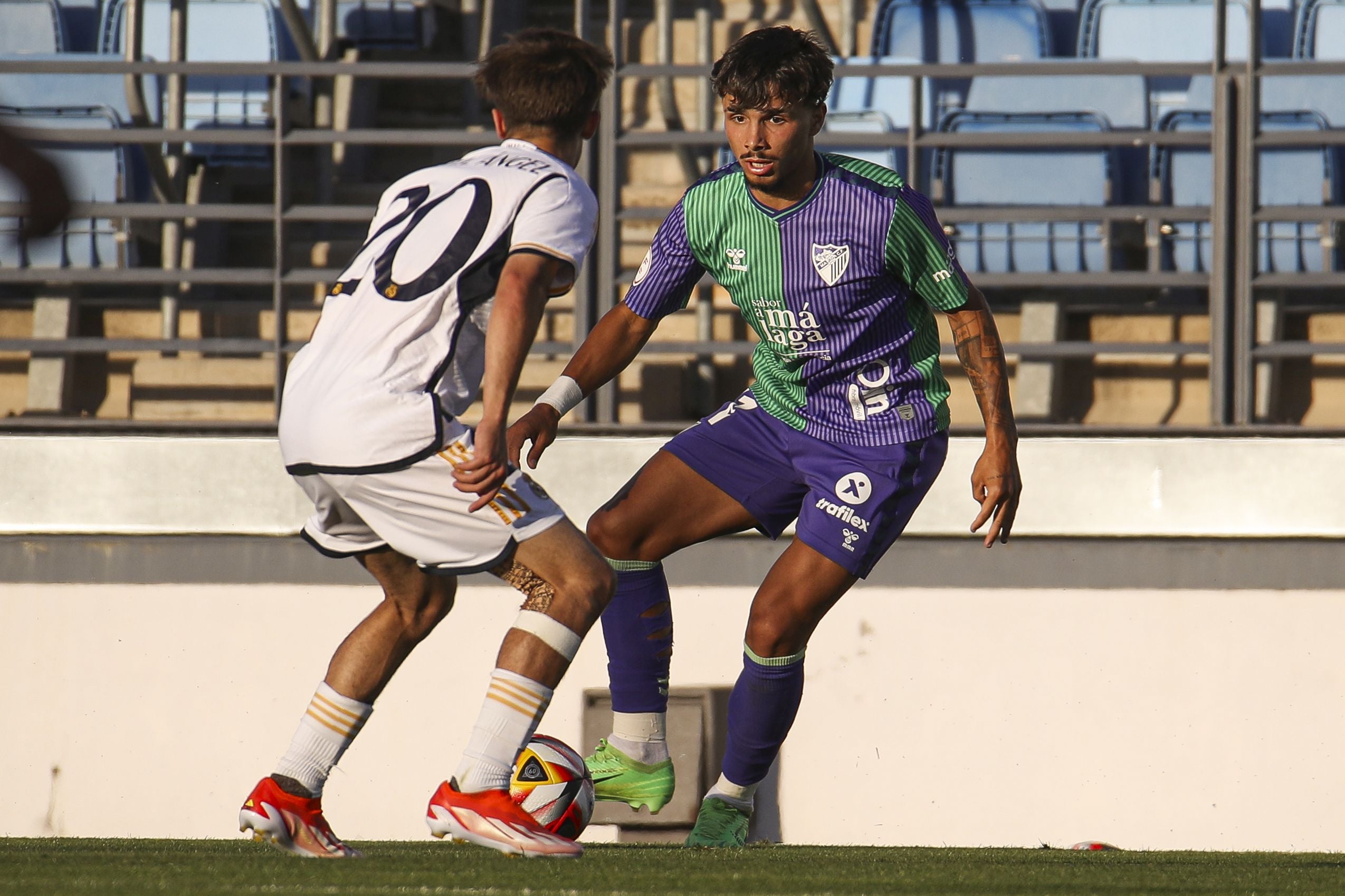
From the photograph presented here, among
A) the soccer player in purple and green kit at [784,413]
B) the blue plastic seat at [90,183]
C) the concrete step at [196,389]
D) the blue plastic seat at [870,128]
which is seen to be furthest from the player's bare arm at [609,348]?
the concrete step at [196,389]

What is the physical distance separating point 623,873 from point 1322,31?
19.9ft

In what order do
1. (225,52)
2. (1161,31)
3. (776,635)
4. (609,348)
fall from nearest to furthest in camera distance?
1. (776,635)
2. (609,348)
3. (1161,31)
4. (225,52)

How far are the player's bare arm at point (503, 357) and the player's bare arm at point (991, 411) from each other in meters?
1.29

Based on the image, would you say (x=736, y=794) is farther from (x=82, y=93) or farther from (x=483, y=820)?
(x=82, y=93)

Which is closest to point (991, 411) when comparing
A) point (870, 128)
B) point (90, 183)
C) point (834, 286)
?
point (834, 286)

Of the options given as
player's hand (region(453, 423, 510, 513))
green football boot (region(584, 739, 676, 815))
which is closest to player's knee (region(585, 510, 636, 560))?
green football boot (region(584, 739, 676, 815))

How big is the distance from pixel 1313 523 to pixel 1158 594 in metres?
0.60

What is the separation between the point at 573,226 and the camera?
12.8ft

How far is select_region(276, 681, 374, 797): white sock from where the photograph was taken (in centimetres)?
396

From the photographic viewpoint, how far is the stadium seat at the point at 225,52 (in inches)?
329

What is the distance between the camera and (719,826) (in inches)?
189

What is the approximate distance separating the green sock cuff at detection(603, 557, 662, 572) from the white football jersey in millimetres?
947

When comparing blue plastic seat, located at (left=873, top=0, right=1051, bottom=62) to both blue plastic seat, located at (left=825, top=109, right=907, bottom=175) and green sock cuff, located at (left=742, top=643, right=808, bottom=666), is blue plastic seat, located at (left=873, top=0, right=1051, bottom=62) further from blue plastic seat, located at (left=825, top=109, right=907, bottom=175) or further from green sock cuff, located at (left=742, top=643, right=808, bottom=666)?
green sock cuff, located at (left=742, top=643, right=808, bottom=666)

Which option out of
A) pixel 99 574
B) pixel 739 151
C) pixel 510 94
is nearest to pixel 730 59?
pixel 739 151
